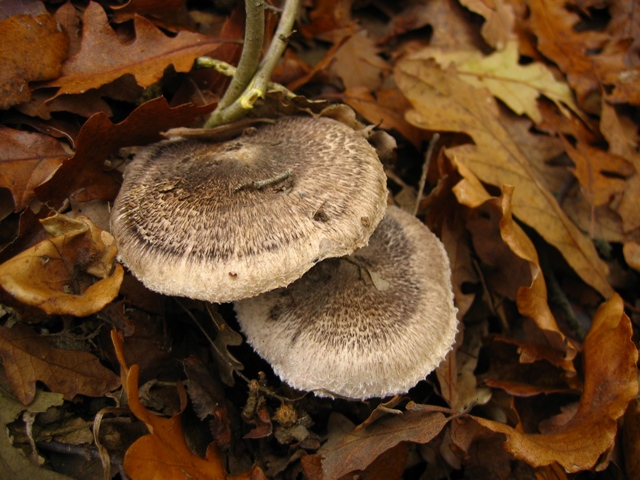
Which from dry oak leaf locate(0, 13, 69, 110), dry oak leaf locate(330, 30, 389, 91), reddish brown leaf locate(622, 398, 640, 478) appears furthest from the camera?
dry oak leaf locate(330, 30, 389, 91)

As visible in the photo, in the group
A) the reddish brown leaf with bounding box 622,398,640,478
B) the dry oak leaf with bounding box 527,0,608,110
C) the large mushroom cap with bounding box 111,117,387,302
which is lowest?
the reddish brown leaf with bounding box 622,398,640,478

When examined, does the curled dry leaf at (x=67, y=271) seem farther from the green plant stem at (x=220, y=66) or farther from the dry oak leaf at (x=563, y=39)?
the dry oak leaf at (x=563, y=39)

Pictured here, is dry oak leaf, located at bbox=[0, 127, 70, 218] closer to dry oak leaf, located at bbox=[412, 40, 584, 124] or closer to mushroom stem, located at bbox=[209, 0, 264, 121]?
mushroom stem, located at bbox=[209, 0, 264, 121]

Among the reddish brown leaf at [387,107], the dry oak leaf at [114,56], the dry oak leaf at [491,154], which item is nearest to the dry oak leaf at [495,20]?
the dry oak leaf at [491,154]

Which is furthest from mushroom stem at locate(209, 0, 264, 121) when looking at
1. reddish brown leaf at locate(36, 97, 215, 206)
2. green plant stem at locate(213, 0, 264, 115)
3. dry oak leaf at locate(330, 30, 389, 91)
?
dry oak leaf at locate(330, 30, 389, 91)

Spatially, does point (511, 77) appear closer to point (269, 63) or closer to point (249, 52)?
point (269, 63)

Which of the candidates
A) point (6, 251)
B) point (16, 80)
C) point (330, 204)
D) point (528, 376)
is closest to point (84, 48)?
point (16, 80)

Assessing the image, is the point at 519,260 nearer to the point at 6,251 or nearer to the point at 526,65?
the point at 526,65
